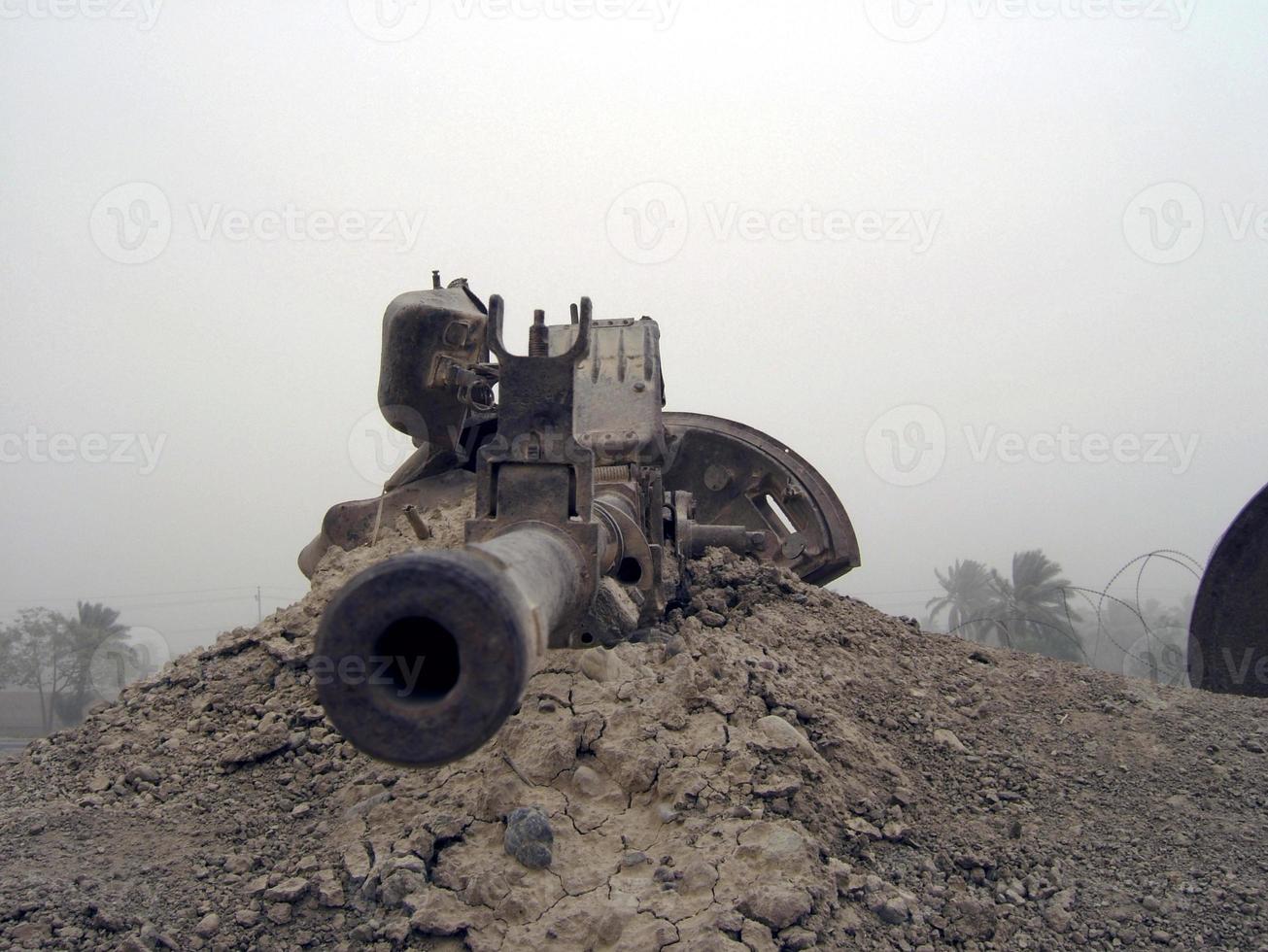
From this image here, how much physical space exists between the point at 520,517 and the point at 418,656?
100 centimetres

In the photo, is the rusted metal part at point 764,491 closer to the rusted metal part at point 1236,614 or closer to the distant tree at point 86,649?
the rusted metal part at point 1236,614

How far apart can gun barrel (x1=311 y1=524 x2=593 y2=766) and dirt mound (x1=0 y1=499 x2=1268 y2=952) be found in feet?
5.04

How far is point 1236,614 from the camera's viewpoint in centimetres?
582

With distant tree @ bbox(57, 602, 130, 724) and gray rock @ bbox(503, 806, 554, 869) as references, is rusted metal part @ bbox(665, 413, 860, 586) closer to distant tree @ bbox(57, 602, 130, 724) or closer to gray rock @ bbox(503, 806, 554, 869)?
gray rock @ bbox(503, 806, 554, 869)

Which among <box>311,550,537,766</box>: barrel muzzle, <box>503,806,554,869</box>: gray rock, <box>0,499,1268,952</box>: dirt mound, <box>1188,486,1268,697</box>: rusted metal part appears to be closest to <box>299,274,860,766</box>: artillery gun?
<box>311,550,537,766</box>: barrel muzzle

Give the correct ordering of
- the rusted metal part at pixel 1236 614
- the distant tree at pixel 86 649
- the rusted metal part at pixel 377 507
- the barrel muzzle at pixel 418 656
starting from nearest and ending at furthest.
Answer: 1. the barrel muzzle at pixel 418 656
2. the rusted metal part at pixel 377 507
3. the rusted metal part at pixel 1236 614
4. the distant tree at pixel 86 649

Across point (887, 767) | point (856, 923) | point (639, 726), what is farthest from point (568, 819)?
point (887, 767)

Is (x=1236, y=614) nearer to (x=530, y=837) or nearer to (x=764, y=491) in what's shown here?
(x=764, y=491)

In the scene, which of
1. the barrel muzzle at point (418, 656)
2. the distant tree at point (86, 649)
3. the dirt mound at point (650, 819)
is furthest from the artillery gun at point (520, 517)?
the distant tree at point (86, 649)

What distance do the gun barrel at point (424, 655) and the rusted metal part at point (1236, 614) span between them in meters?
5.40

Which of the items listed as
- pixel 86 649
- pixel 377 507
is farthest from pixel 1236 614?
pixel 86 649

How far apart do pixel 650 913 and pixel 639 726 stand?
2.52ft

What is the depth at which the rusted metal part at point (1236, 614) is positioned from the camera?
570cm

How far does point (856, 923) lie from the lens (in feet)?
9.94
